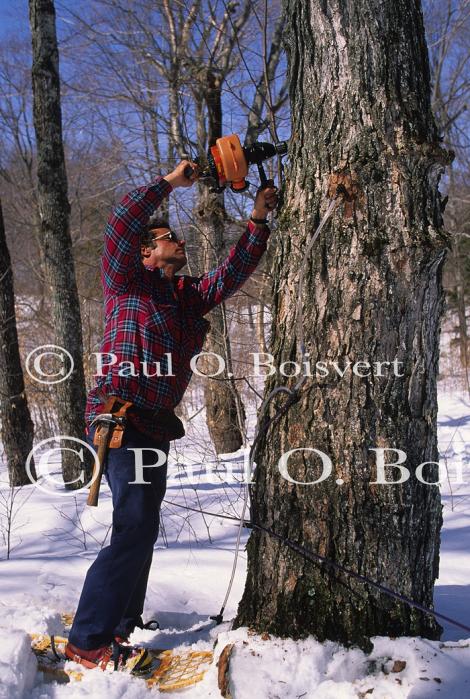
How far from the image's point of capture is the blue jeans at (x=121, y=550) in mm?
2178

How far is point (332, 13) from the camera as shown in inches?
79.6

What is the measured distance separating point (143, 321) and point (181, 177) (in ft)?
1.95

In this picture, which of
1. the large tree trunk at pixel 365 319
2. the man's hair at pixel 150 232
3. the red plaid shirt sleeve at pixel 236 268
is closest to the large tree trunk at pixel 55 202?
the man's hair at pixel 150 232

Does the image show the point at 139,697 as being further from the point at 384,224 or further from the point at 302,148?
the point at 302,148

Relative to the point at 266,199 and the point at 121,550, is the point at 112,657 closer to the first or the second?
the point at 121,550

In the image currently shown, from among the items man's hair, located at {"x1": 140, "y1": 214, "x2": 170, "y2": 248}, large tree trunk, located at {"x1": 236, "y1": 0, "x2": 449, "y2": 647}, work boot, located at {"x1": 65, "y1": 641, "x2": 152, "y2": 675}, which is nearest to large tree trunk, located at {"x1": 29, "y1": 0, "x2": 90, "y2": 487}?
man's hair, located at {"x1": 140, "y1": 214, "x2": 170, "y2": 248}

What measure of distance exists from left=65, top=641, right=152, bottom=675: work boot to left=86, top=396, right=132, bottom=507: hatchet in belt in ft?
1.70

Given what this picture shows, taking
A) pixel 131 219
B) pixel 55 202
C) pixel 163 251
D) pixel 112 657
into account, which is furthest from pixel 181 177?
pixel 55 202

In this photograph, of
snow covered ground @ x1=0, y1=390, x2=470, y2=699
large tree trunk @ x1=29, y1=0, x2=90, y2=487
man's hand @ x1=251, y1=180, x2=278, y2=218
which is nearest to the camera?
snow covered ground @ x1=0, y1=390, x2=470, y2=699

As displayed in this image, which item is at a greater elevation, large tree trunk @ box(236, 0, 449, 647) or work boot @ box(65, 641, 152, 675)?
large tree trunk @ box(236, 0, 449, 647)

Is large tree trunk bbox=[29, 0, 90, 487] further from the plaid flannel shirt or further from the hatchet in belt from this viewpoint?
the hatchet in belt

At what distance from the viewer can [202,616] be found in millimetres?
2623

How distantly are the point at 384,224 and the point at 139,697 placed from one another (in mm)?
1763

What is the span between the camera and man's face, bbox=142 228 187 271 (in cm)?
261
